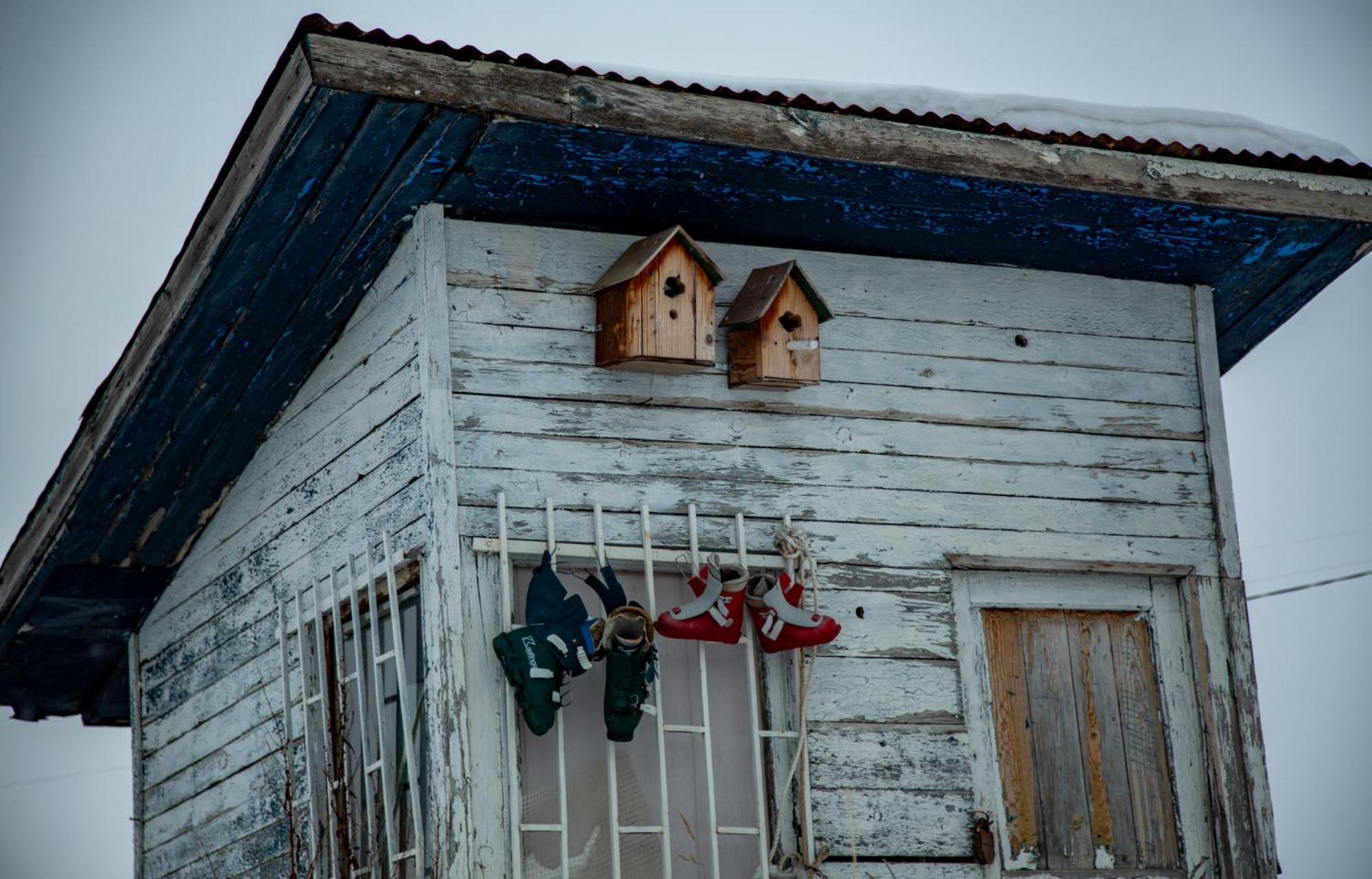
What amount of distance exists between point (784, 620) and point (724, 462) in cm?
69

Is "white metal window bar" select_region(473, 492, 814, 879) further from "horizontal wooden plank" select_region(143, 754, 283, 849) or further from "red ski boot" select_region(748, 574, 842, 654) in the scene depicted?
"horizontal wooden plank" select_region(143, 754, 283, 849)

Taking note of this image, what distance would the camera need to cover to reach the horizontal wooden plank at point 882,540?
222 inches

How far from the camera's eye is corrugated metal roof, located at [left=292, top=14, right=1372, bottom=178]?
507cm

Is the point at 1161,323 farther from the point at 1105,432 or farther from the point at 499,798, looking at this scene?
the point at 499,798

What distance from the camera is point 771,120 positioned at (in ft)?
18.3

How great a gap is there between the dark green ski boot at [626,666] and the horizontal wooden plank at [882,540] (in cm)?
43

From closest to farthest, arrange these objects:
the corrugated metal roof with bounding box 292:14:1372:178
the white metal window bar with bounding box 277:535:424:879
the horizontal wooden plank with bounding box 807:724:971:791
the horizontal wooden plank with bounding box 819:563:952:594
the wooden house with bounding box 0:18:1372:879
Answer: the corrugated metal roof with bounding box 292:14:1372:178 < the wooden house with bounding box 0:18:1372:879 < the white metal window bar with bounding box 277:535:424:879 < the horizontal wooden plank with bounding box 807:724:971:791 < the horizontal wooden plank with bounding box 819:563:952:594

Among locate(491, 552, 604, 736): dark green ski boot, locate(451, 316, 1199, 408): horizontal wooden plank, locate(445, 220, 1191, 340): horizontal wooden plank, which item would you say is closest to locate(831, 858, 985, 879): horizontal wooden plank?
locate(491, 552, 604, 736): dark green ski boot

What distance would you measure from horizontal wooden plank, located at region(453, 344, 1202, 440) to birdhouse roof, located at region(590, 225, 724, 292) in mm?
352

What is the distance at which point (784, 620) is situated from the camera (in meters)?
5.66

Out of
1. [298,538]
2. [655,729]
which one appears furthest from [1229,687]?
[298,538]

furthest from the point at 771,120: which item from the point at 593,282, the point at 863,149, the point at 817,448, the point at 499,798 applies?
the point at 499,798

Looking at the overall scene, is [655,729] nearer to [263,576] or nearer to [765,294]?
[765,294]

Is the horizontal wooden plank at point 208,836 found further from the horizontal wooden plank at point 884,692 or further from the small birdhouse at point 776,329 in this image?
the small birdhouse at point 776,329
